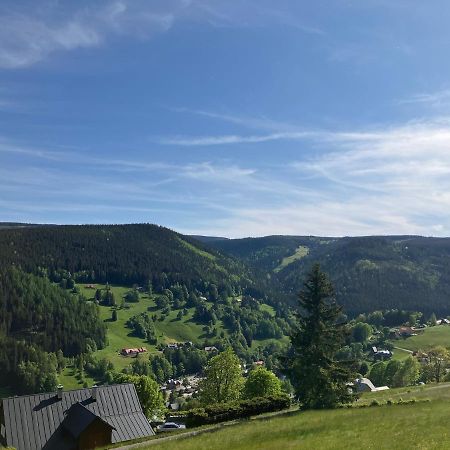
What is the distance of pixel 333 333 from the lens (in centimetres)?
5159

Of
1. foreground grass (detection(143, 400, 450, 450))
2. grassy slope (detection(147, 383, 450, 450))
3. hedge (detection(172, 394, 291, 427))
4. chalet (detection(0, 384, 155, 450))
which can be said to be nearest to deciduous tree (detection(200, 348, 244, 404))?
chalet (detection(0, 384, 155, 450))

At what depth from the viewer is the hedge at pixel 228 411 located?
162ft

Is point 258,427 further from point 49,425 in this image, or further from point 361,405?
point 49,425

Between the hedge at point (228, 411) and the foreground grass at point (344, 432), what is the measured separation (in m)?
7.70

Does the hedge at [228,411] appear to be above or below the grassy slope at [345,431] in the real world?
below

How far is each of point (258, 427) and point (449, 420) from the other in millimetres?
14737

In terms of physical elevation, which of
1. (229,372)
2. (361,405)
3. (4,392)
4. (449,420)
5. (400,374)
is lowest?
(4,392)

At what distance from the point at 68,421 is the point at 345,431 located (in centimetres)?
3453

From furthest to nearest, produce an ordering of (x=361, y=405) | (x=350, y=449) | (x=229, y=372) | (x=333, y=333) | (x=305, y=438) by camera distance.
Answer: (x=229, y=372) < (x=333, y=333) < (x=361, y=405) < (x=305, y=438) < (x=350, y=449)

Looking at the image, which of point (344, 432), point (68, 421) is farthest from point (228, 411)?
point (344, 432)

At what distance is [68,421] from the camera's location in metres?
53.7

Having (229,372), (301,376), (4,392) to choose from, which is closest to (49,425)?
(301,376)

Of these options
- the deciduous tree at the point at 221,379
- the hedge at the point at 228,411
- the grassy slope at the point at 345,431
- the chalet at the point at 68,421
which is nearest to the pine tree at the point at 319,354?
the hedge at the point at 228,411

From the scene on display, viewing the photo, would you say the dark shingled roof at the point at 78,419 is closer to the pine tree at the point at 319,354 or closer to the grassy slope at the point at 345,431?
the grassy slope at the point at 345,431
